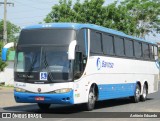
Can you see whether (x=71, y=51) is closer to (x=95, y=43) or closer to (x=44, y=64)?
(x=44, y=64)

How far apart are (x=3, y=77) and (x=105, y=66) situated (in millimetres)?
28445

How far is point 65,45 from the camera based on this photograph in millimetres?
16594

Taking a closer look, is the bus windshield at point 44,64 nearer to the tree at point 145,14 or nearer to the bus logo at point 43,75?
the bus logo at point 43,75

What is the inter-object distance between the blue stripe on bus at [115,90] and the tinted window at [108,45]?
4.67 feet

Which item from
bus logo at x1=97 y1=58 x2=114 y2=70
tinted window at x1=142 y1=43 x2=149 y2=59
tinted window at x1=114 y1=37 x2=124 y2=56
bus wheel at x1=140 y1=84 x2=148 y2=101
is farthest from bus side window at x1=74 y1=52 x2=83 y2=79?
tinted window at x1=142 y1=43 x2=149 y2=59

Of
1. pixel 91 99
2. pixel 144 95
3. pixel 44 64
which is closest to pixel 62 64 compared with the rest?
pixel 44 64

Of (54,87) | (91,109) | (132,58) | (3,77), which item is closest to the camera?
(54,87)

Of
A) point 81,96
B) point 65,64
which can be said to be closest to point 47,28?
point 65,64

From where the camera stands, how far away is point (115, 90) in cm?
2122

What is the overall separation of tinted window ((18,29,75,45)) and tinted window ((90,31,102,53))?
1560 mm

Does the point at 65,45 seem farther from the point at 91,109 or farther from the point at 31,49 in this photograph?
the point at 91,109

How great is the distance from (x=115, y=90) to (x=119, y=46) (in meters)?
2.05

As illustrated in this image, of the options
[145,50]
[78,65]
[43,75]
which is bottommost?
[43,75]

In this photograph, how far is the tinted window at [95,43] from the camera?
18.3 m
